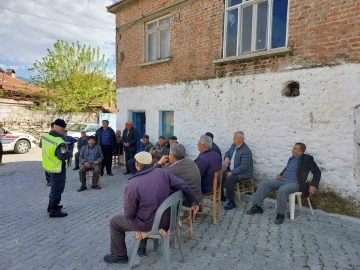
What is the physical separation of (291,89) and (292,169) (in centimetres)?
166

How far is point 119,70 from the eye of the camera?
9.84 m

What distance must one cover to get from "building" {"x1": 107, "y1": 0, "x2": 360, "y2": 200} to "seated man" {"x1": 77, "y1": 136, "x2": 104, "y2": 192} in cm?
214

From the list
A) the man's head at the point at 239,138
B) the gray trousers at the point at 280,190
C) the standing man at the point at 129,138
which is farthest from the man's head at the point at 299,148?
the standing man at the point at 129,138

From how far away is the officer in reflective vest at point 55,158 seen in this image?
15.2ft

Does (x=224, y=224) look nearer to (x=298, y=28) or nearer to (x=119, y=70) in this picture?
(x=298, y=28)

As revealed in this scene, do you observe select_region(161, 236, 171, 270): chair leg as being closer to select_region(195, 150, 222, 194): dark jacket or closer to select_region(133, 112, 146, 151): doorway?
select_region(195, 150, 222, 194): dark jacket

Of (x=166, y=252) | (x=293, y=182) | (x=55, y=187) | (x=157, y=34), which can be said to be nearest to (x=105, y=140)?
(x=55, y=187)

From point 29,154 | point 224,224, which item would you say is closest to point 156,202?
point 224,224

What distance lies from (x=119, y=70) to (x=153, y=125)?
9.28 ft

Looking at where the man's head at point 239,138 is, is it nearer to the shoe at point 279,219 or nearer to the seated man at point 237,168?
the seated man at point 237,168

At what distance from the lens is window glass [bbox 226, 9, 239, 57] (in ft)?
20.7

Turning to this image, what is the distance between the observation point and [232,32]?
637cm

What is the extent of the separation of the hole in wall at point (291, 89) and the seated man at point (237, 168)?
3.98ft

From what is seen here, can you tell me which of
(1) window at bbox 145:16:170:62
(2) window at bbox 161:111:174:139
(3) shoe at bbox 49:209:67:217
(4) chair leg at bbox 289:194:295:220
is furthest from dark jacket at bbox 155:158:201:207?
(1) window at bbox 145:16:170:62
